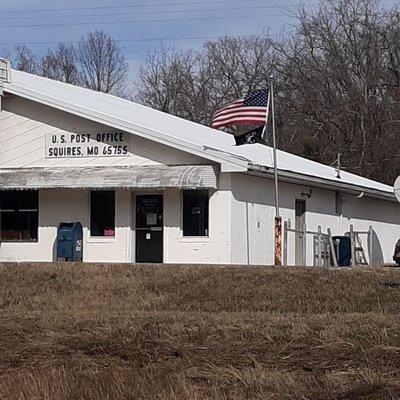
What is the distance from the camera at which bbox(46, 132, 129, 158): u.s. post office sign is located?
2441 centimetres

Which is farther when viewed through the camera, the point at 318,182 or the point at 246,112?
the point at 318,182

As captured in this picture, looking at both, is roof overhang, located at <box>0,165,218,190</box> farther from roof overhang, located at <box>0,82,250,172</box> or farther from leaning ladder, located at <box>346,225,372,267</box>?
leaning ladder, located at <box>346,225,372,267</box>

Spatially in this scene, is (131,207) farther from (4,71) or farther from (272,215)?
(4,71)

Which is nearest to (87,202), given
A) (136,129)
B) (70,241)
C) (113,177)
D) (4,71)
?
(70,241)

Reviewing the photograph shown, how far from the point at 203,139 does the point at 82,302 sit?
441 inches

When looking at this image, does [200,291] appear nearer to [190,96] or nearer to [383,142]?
[383,142]

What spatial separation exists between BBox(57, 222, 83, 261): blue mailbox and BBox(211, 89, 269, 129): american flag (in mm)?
4693

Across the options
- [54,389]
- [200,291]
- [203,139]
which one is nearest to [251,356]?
[54,389]

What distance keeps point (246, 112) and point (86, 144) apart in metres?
4.58

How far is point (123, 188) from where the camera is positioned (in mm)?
23797

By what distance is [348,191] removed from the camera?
2991cm

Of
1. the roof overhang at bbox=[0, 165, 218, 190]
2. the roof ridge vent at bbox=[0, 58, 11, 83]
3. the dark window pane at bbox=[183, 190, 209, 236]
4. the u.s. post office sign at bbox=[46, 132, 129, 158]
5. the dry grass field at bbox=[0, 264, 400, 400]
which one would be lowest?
the dry grass field at bbox=[0, 264, 400, 400]

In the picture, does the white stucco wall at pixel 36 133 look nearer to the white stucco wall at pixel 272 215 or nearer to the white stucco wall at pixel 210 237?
the white stucco wall at pixel 210 237

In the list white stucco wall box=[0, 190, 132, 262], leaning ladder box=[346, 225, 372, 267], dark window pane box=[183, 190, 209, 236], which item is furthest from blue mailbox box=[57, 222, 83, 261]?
leaning ladder box=[346, 225, 372, 267]
